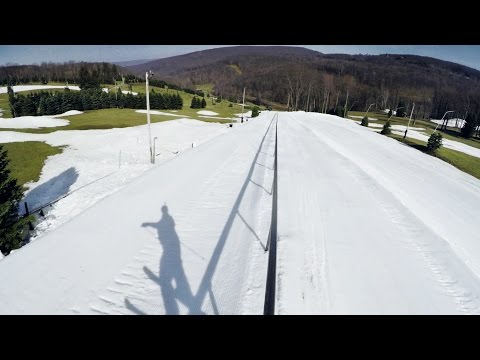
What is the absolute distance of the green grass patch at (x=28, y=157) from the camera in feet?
56.1

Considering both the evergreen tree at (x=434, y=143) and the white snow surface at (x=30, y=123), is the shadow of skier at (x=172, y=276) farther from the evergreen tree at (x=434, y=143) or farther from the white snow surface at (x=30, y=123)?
the white snow surface at (x=30, y=123)

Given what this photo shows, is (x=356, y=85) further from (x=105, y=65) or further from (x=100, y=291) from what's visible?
(x=100, y=291)

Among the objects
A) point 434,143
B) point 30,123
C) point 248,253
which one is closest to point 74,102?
point 30,123

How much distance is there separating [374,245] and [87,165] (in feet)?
60.1

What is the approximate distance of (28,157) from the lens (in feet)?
68.3

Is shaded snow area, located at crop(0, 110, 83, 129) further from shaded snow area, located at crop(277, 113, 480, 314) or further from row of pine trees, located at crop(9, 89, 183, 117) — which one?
shaded snow area, located at crop(277, 113, 480, 314)

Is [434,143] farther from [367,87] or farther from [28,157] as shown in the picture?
[367,87]

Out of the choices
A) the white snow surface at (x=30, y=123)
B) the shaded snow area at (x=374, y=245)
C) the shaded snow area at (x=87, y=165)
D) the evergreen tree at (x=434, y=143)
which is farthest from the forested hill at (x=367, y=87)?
the shaded snow area at (x=374, y=245)

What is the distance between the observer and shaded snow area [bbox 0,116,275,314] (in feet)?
15.4

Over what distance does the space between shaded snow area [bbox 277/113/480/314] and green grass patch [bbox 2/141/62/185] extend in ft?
53.0

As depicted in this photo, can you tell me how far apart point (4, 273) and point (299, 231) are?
662 cm

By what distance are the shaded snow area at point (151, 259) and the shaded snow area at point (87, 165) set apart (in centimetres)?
331
